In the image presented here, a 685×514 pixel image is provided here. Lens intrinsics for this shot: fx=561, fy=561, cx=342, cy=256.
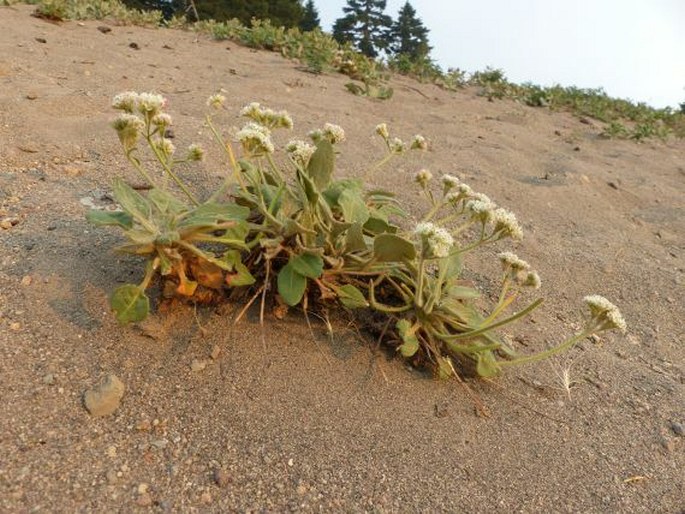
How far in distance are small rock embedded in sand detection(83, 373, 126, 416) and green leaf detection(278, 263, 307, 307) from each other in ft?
1.59

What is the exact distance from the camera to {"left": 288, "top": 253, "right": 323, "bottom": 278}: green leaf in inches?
61.9

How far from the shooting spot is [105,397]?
1.39 metres

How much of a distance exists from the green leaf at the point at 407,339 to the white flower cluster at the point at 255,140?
0.64m

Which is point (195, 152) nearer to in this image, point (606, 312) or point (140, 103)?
point (140, 103)

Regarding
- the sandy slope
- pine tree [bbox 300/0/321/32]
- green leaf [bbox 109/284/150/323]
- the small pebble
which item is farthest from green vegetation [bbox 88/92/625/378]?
pine tree [bbox 300/0/321/32]

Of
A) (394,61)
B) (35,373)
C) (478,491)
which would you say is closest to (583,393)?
(478,491)

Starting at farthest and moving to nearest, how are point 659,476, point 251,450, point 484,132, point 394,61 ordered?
point 394,61 → point 484,132 → point 659,476 → point 251,450

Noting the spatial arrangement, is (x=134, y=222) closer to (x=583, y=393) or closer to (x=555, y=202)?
(x=583, y=393)

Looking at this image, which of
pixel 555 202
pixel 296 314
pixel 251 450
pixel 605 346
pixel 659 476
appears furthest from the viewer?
pixel 555 202

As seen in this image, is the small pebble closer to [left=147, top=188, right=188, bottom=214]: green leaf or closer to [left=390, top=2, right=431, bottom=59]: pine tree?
[left=147, top=188, right=188, bottom=214]: green leaf

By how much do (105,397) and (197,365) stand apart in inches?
10.1

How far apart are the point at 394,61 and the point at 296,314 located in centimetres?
644

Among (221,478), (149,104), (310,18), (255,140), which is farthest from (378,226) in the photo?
(310,18)

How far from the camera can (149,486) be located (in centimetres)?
124
